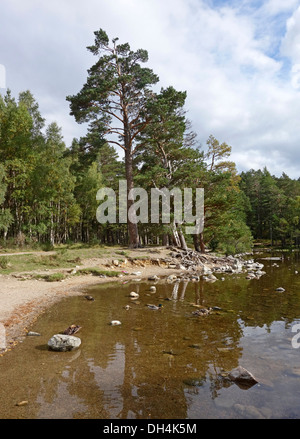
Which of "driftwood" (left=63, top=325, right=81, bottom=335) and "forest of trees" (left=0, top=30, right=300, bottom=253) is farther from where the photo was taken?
"forest of trees" (left=0, top=30, right=300, bottom=253)

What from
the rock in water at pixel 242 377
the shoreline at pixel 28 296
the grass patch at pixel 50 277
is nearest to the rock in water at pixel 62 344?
the shoreline at pixel 28 296

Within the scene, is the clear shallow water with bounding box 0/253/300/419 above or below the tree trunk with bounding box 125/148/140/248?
below

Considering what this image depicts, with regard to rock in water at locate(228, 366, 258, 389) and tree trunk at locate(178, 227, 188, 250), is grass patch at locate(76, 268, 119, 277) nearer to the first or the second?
tree trunk at locate(178, 227, 188, 250)

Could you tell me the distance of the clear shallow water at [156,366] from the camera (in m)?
3.53

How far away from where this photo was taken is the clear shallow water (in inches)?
139

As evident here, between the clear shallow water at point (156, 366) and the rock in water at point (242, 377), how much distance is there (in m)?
0.14

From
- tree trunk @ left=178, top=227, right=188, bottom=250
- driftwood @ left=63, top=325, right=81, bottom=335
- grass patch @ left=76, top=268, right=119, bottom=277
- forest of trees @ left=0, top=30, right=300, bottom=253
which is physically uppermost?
forest of trees @ left=0, top=30, right=300, bottom=253

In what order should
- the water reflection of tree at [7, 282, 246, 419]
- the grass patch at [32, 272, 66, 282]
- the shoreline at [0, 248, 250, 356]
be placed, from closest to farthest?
the water reflection of tree at [7, 282, 246, 419] < the shoreline at [0, 248, 250, 356] < the grass patch at [32, 272, 66, 282]

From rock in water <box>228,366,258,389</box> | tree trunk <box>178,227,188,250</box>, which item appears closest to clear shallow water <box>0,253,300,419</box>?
rock in water <box>228,366,258,389</box>

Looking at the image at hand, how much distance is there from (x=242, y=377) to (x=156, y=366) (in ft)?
5.04

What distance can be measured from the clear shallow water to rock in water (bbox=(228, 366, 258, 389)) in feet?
0.47

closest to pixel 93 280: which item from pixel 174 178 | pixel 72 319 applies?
pixel 72 319

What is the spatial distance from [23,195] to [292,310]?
1118 inches

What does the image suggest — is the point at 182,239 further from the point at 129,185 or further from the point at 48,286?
the point at 48,286
